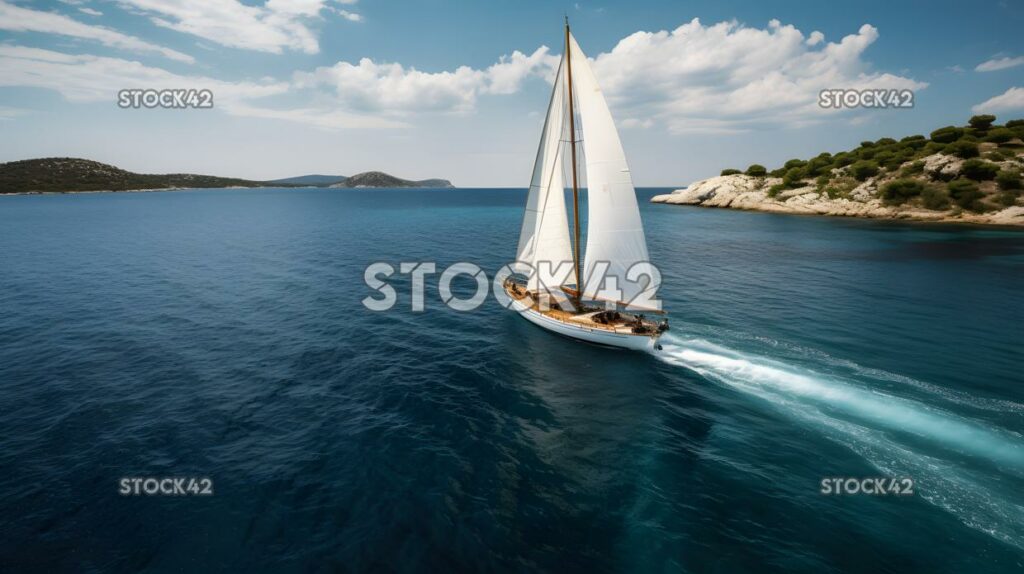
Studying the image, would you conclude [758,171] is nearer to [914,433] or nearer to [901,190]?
[901,190]

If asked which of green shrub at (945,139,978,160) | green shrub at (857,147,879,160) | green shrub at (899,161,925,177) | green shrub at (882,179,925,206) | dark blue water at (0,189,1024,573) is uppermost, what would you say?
green shrub at (857,147,879,160)

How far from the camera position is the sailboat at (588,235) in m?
27.8

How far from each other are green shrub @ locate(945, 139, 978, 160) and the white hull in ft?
407

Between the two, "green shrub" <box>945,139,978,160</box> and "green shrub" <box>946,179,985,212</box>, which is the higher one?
"green shrub" <box>945,139,978,160</box>

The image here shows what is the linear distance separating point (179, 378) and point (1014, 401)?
48.5 m

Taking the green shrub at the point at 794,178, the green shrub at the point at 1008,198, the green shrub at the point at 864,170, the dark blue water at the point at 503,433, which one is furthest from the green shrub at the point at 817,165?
the dark blue water at the point at 503,433

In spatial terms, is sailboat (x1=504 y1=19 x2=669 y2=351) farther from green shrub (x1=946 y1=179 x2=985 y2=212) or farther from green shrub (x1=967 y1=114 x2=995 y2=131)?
green shrub (x1=967 y1=114 x2=995 y2=131)

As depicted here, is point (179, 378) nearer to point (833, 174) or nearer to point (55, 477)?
point (55, 477)

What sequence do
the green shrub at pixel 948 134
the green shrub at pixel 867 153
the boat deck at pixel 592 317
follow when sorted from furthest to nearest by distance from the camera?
the green shrub at pixel 867 153
the green shrub at pixel 948 134
the boat deck at pixel 592 317

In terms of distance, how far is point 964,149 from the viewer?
315 ft

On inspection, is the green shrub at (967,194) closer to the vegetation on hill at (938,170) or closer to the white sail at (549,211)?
the vegetation on hill at (938,170)

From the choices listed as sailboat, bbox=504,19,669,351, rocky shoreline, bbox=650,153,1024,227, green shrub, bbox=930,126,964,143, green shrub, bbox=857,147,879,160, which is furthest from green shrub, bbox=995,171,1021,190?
sailboat, bbox=504,19,669,351

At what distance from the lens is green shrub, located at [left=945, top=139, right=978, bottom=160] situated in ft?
313

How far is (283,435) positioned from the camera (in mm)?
20203
